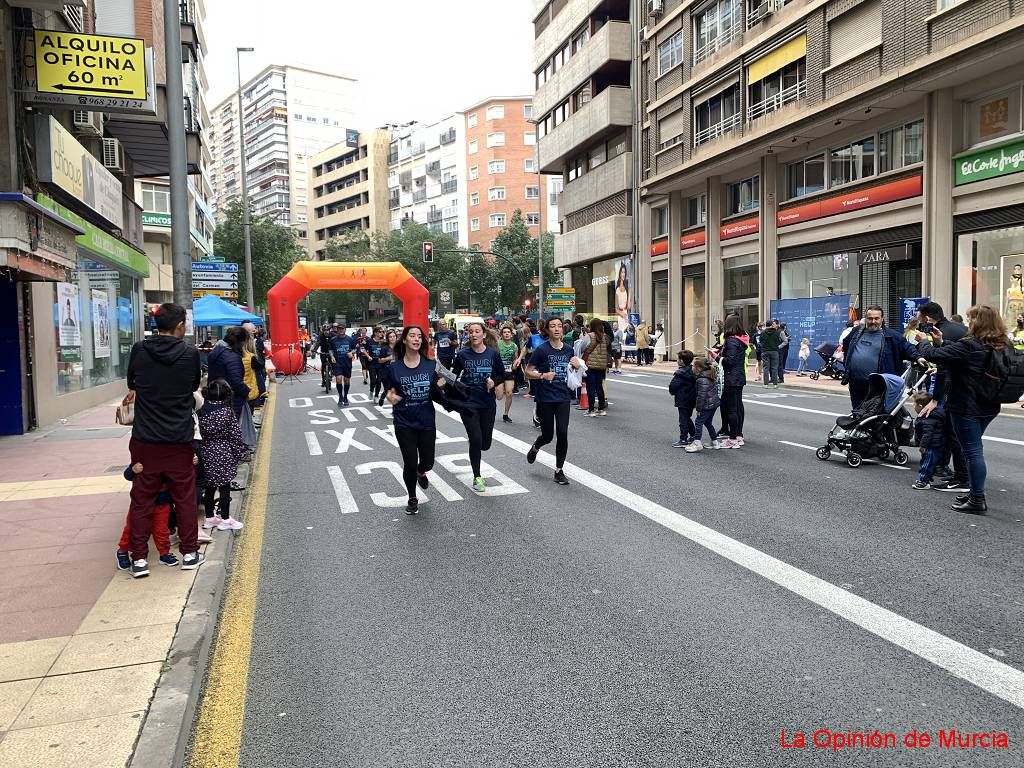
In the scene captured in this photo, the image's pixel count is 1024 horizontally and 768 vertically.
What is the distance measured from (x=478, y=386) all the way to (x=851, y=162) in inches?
829

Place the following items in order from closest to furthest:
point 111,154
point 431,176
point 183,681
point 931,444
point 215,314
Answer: point 183,681 < point 931,444 < point 111,154 < point 215,314 < point 431,176

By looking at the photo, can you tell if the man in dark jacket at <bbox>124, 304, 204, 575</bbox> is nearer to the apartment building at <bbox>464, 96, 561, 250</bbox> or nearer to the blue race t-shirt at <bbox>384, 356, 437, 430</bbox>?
the blue race t-shirt at <bbox>384, 356, 437, 430</bbox>

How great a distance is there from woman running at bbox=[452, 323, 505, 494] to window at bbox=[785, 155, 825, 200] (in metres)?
21.7

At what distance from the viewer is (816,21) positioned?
24891 mm

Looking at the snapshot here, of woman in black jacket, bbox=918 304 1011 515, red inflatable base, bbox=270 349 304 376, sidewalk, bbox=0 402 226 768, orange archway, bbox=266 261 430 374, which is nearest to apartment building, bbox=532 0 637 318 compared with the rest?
orange archway, bbox=266 261 430 374

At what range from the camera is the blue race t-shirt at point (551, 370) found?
8.81 m

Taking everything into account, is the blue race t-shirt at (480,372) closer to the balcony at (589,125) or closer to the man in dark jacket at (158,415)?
the man in dark jacket at (158,415)

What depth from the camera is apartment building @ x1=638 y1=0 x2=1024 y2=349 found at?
64.2 ft

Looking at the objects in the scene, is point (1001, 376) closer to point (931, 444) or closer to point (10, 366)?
point (931, 444)

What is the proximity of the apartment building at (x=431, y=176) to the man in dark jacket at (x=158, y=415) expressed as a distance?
7457 centimetres

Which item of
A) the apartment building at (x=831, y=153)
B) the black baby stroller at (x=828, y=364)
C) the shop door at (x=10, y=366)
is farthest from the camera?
the black baby stroller at (x=828, y=364)

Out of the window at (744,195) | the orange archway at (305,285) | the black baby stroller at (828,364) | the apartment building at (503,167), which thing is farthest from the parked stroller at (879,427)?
the apartment building at (503,167)

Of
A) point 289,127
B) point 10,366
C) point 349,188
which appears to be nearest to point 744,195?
point 10,366

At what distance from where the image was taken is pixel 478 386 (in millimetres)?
8367
